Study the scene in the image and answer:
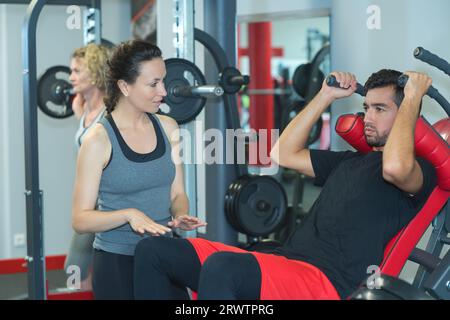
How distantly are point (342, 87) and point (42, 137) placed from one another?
2921 millimetres

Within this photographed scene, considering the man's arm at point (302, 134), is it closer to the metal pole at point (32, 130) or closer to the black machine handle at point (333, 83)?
the black machine handle at point (333, 83)

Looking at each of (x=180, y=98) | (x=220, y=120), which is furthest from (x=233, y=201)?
(x=220, y=120)


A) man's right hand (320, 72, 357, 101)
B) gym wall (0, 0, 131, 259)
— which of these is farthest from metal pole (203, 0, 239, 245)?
gym wall (0, 0, 131, 259)

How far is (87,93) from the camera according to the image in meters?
3.55

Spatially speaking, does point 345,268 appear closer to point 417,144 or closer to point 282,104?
point 417,144

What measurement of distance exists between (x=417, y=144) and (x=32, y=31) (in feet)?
4.87

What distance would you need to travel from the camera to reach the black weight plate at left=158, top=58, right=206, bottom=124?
3127 mm

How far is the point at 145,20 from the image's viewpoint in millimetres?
5660

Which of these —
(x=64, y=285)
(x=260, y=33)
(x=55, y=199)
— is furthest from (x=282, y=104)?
(x=64, y=285)

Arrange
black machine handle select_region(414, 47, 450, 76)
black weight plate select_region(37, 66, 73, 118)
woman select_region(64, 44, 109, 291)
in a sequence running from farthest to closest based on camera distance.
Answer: black weight plate select_region(37, 66, 73, 118), woman select_region(64, 44, 109, 291), black machine handle select_region(414, 47, 450, 76)

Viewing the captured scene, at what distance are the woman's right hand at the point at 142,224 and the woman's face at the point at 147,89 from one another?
41cm

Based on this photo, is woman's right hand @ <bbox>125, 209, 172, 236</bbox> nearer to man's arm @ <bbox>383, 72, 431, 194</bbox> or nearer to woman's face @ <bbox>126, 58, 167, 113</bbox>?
woman's face @ <bbox>126, 58, 167, 113</bbox>

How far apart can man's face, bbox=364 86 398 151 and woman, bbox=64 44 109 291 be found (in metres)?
1.43
